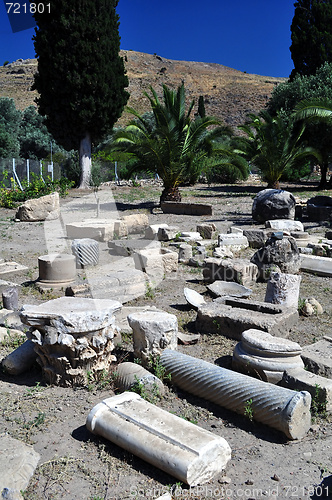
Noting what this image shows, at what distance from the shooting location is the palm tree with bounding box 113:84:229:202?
15.4 metres

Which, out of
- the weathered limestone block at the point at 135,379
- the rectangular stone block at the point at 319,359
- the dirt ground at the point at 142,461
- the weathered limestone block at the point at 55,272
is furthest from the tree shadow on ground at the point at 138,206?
the weathered limestone block at the point at 135,379

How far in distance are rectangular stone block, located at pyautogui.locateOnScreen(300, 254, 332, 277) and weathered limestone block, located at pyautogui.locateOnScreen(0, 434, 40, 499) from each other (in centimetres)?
628

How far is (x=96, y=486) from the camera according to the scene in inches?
119

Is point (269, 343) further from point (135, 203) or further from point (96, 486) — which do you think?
point (135, 203)

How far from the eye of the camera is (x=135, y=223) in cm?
1213

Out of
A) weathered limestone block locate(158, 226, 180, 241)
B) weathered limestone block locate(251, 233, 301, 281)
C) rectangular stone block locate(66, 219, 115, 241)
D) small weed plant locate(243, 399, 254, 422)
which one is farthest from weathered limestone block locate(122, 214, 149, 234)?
small weed plant locate(243, 399, 254, 422)

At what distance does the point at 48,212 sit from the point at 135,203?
4.20m

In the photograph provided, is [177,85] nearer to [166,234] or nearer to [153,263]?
[166,234]

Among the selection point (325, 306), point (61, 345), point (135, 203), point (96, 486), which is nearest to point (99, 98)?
point (135, 203)

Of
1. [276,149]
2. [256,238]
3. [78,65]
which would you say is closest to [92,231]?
[256,238]

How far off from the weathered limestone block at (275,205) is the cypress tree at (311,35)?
58.8ft

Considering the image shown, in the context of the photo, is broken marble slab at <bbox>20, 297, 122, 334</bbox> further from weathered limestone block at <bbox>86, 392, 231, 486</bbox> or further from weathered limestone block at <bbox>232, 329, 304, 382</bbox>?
weathered limestone block at <bbox>232, 329, 304, 382</bbox>

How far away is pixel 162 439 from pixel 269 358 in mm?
1636

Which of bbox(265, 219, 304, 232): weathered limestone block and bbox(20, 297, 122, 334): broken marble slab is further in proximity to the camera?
bbox(265, 219, 304, 232): weathered limestone block
